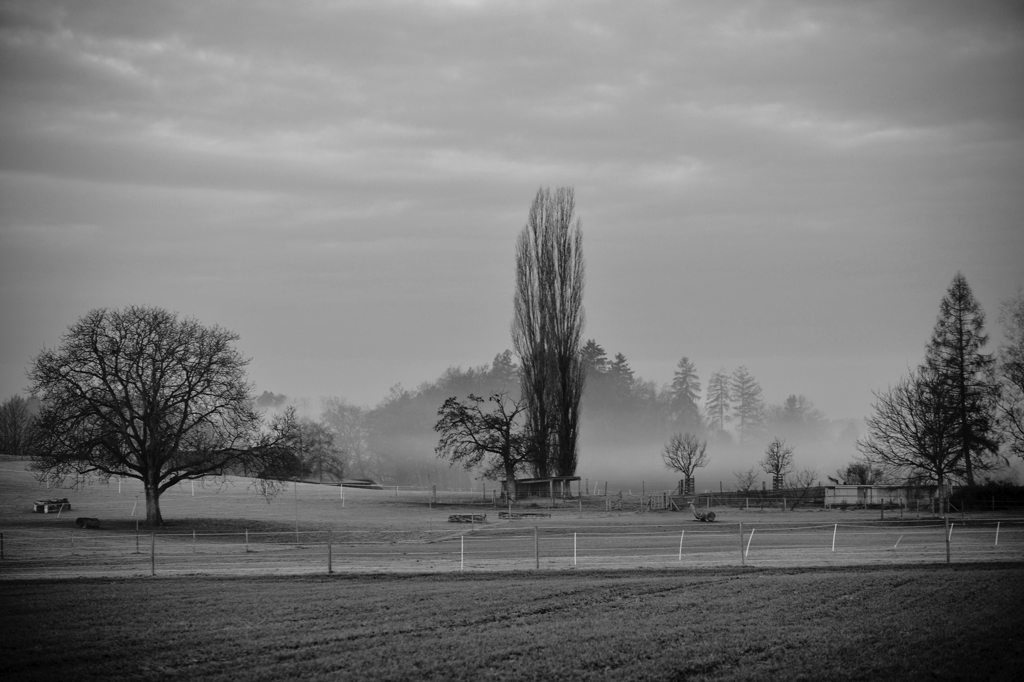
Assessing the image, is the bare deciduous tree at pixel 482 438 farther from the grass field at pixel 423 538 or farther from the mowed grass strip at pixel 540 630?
the mowed grass strip at pixel 540 630

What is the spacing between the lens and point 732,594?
20484 mm

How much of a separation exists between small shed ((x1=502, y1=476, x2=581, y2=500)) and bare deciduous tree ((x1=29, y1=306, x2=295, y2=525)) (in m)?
22.4

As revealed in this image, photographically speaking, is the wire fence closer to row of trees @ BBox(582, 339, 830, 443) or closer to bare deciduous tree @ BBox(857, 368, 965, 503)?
bare deciduous tree @ BBox(857, 368, 965, 503)

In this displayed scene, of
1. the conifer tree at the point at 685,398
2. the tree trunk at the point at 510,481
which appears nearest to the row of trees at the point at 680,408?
the conifer tree at the point at 685,398

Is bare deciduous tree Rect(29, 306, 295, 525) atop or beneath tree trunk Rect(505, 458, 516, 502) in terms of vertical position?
atop

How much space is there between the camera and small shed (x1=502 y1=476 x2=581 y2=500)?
66.6 meters

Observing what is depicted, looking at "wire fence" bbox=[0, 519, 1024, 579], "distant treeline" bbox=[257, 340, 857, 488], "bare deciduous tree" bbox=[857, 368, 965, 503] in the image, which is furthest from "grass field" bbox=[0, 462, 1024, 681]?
"distant treeline" bbox=[257, 340, 857, 488]

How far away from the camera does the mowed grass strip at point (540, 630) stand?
15414 mm

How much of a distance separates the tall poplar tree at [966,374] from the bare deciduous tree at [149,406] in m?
42.0

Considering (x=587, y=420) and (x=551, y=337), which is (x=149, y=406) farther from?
(x=587, y=420)

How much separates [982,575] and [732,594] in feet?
21.6

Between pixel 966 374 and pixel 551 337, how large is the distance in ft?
96.0

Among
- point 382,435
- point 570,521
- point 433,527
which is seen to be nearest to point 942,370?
point 570,521

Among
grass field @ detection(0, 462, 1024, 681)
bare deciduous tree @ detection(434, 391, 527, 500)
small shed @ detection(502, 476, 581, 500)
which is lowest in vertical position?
small shed @ detection(502, 476, 581, 500)
